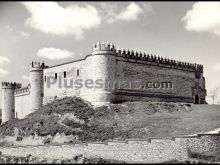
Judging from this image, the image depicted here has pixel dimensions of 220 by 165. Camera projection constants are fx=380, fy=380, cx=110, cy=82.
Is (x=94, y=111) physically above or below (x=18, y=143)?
above

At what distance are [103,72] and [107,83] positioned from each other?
1378 mm

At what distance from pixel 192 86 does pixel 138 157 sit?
3321cm

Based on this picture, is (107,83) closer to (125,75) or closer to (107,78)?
(107,78)

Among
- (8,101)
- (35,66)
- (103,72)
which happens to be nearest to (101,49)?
(103,72)

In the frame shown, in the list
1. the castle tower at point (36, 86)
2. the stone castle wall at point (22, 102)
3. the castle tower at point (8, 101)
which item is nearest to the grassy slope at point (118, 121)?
the castle tower at point (36, 86)

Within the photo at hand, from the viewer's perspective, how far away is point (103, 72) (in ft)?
147

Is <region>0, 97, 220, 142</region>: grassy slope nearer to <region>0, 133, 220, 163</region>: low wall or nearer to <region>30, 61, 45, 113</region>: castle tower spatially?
<region>0, 133, 220, 163</region>: low wall

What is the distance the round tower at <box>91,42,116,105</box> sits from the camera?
44469mm

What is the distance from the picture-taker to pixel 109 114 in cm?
4178

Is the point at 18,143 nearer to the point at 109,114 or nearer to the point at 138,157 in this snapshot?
the point at 109,114

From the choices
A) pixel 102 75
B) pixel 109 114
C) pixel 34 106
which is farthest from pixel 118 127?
pixel 34 106

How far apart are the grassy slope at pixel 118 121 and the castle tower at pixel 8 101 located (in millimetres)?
15075

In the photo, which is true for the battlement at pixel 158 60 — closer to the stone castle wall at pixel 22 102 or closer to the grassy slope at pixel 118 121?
the grassy slope at pixel 118 121

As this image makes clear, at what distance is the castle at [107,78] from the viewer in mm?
44938
